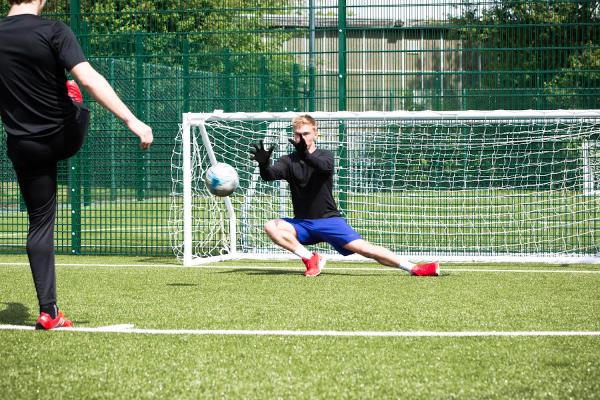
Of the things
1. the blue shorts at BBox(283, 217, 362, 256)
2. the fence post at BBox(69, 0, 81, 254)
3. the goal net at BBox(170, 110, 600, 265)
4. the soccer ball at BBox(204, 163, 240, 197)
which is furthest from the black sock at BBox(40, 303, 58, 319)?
the fence post at BBox(69, 0, 81, 254)

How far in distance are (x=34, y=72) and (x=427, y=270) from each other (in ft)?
14.6

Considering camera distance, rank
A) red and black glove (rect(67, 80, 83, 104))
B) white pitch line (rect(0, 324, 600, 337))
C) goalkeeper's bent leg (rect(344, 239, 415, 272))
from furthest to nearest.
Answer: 1. goalkeeper's bent leg (rect(344, 239, 415, 272))
2. red and black glove (rect(67, 80, 83, 104))
3. white pitch line (rect(0, 324, 600, 337))

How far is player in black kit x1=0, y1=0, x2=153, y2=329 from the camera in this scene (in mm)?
5156

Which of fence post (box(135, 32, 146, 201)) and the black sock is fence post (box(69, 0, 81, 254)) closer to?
fence post (box(135, 32, 146, 201))

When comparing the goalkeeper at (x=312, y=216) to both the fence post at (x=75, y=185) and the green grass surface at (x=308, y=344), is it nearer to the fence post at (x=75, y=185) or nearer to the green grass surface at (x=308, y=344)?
the green grass surface at (x=308, y=344)

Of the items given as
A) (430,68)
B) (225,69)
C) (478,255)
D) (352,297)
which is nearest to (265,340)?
(352,297)

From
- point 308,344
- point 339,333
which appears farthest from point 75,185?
point 308,344

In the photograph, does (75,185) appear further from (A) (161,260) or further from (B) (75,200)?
(A) (161,260)

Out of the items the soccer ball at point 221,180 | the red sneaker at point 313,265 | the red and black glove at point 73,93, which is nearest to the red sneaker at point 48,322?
the red and black glove at point 73,93

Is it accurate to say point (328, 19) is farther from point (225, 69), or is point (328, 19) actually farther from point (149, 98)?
point (149, 98)

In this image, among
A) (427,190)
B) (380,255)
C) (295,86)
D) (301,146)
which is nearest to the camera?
(301,146)

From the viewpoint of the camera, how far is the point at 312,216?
8.90 m

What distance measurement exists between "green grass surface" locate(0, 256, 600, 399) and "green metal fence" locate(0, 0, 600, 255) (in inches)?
132

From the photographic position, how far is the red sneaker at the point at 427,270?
8586 mm
